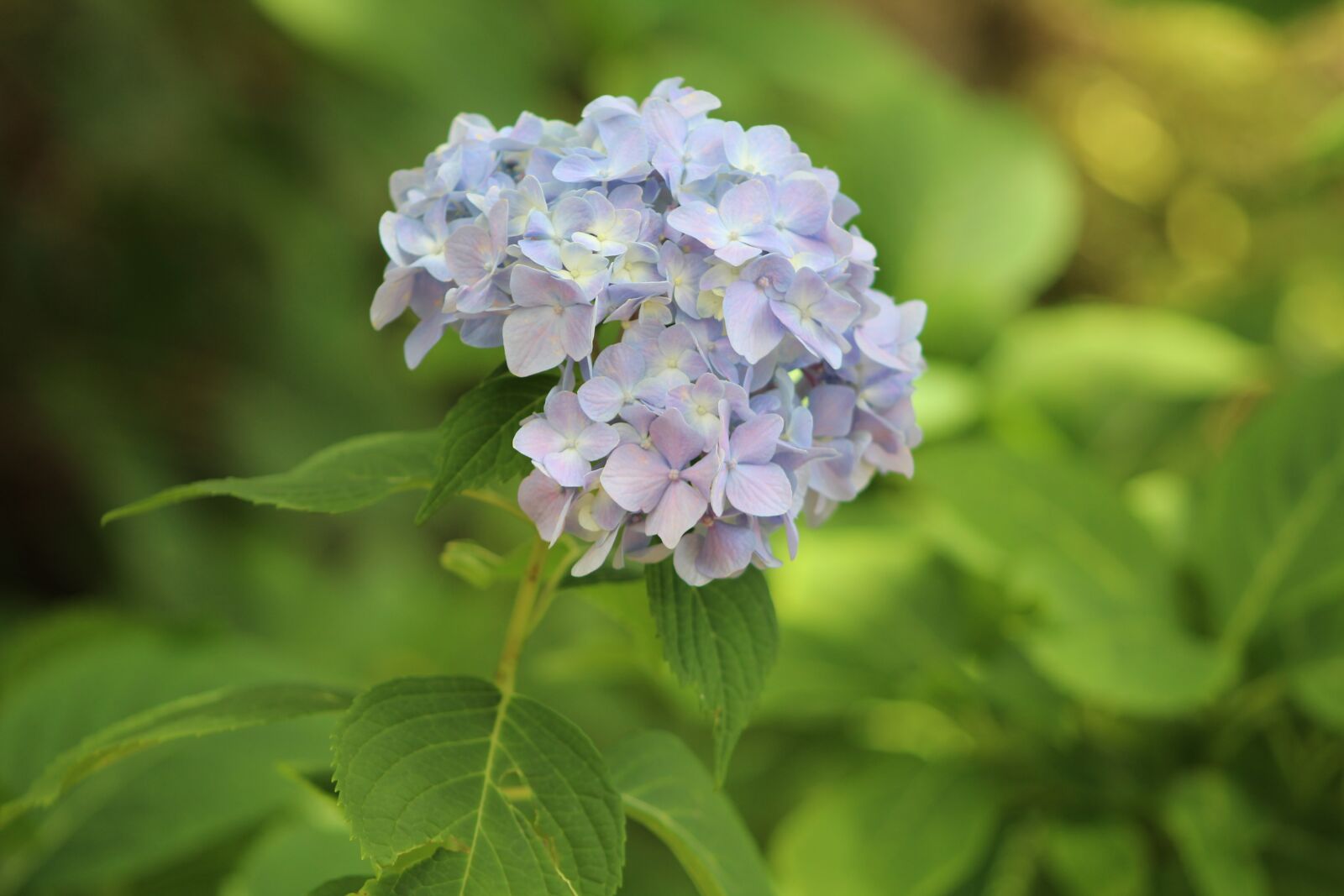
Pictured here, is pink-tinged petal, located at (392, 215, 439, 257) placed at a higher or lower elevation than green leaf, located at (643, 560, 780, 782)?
higher

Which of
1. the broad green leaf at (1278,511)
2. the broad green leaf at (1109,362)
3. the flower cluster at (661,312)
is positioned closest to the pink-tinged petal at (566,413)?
the flower cluster at (661,312)

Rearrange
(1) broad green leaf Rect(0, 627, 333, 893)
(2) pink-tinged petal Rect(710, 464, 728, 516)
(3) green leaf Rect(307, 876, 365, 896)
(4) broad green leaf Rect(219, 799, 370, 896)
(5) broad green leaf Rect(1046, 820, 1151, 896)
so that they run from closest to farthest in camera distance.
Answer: (2) pink-tinged petal Rect(710, 464, 728, 516), (3) green leaf Rect(307, 876, 365, 896), (4) broad green leaf Rect(219, 799, 370, 896), (1) broad green leaf Rect(0, 627, 333, 893), (5) broad green leaf Rect(1046, 820, 1151, 896)

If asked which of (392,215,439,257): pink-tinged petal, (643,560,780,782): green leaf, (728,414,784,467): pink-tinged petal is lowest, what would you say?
(643,560,780,782): green leaf

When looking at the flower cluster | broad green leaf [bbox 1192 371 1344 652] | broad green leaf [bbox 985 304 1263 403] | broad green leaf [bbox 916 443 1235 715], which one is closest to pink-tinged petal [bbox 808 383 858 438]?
the flower cluster

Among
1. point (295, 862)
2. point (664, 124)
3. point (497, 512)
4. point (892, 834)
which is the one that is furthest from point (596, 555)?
point (497, 512)

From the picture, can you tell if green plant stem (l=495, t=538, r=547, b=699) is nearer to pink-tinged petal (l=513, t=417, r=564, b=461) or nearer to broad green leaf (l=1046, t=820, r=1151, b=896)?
pink-tinged petal (l=513, t=417, r=564, b=461)

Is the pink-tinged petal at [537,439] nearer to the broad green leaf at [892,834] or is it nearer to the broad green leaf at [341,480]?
the broad green leaf at [341,480]

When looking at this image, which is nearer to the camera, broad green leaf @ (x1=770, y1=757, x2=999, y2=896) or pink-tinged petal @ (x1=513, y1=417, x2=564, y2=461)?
pink-tinged petal @ (x1=513, y1=417, x2=564, y2=461)
